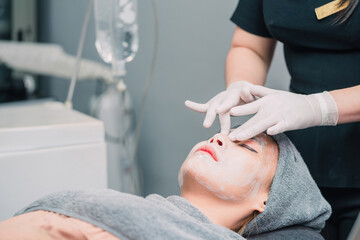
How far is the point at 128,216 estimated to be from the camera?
80 centimetres

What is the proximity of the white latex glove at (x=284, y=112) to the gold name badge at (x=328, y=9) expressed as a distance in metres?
0.23

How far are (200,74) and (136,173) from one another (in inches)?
28.7

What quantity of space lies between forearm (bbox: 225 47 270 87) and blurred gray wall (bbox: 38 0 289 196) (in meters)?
0.29

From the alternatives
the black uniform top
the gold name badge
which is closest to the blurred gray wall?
the black uniform top

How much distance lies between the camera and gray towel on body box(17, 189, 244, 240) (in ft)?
2.60

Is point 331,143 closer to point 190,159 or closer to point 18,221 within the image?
point 190,159

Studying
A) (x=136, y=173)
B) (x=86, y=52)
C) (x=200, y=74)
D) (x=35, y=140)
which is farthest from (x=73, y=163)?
(x=86, y=52)

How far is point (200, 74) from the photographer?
189 centimetres

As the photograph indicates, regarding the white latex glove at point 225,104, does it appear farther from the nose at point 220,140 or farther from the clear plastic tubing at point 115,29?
the clear plastic tubing at point 115,29

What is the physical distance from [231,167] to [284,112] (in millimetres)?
183

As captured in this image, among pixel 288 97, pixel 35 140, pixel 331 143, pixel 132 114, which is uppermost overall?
pixel 288 97

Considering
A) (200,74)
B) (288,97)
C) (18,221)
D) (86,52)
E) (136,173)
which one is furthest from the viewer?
(86,52)

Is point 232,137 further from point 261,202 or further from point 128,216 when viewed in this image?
point 128,216

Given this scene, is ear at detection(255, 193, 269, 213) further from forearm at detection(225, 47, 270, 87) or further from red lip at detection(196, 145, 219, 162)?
forearm at detection(225, 47, 270, 87)
